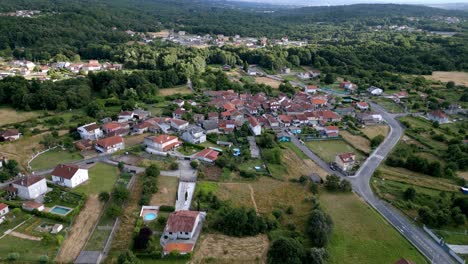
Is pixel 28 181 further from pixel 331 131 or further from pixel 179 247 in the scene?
pixel 331 131

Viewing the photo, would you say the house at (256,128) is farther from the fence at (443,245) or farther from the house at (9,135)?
the house at (9,135)

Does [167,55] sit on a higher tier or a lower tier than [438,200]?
higher

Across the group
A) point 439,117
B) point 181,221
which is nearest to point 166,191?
point 181,221

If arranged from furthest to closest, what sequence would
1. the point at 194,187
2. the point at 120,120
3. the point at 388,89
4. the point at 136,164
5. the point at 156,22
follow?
the point at 156,22
the point at 388,89
the point at 120,120
the point at 136,164
the point at 194,187

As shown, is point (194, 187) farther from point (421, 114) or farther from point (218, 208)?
point (421, 114)

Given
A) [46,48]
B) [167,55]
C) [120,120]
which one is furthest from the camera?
[46,48]

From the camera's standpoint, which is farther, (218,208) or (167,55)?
(167,55)

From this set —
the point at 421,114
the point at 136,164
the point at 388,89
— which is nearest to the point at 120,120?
the point at 136,164

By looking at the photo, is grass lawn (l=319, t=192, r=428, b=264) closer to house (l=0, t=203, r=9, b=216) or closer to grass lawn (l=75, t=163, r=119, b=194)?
grass lawn (l=75, t=163, r=119, b=194)
